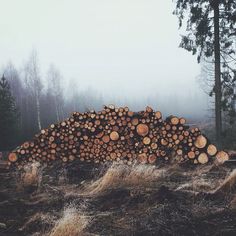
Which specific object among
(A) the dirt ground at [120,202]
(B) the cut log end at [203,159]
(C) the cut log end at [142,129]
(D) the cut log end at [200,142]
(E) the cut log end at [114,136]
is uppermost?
(C) the cut log end at [142,129]

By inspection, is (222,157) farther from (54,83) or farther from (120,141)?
(54,83)

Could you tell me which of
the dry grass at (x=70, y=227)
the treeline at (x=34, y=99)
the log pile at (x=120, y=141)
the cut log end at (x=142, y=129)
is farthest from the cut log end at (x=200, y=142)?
the treeline at (x=34, y=99)

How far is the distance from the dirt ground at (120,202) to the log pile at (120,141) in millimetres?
526

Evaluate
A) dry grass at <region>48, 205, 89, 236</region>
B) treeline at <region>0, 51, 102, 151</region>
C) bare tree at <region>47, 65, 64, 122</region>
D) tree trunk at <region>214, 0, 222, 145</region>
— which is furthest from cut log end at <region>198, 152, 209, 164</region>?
bare tree at <region>47, 65, 64, 122</region>

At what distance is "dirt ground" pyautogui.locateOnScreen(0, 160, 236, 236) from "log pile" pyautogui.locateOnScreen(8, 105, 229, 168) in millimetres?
526

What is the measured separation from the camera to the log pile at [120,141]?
32.0 feet

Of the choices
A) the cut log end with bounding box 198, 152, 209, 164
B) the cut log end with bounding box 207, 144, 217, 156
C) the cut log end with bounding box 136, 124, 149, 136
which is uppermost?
the cut log end with bounding box 136, 124, 149, 136

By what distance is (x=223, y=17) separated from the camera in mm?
15578

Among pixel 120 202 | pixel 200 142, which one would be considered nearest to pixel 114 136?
pixel 200 142

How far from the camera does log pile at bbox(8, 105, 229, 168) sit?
975 centimetres

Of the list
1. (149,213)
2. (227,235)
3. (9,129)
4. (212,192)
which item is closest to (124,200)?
(149,213)

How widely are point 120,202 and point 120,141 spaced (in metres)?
3.72

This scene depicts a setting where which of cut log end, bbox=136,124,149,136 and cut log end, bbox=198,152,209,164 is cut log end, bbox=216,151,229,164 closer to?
cut log end, bbox=198,152,209,164

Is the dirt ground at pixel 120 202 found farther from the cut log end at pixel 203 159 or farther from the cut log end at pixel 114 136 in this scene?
the cut log end at pixel 114 136
